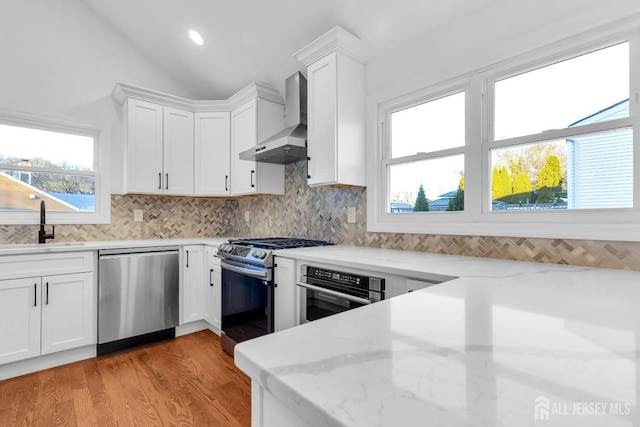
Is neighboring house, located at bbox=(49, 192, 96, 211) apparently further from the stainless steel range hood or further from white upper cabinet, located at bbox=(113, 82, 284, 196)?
the stainless steel range hood

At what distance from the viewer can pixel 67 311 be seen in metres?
2.56

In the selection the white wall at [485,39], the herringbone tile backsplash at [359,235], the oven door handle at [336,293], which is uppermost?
the white wall at [485,39]

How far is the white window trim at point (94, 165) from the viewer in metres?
2.88

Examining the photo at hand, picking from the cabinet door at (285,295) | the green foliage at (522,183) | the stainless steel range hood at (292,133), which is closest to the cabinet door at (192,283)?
the stainless steel range hood at (292,133)

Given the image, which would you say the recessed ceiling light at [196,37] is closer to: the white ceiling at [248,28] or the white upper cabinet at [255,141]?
the white ceiling at [248,28]

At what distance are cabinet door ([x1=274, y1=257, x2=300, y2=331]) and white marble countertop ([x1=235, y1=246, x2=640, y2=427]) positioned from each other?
1300 millimetres

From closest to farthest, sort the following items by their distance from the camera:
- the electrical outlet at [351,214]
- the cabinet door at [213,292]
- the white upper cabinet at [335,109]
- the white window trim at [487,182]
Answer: the white window trim at [487,182] → the white upper cabinet at [335,109] → the electrical outlet at [351,214] → the cabinet door at [213,292]

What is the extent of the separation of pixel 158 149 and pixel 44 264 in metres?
1.46

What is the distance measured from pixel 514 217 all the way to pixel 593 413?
1642 millimetres

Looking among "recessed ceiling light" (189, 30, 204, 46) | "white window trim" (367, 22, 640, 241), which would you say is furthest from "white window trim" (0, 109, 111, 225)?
"white window trim" (367, 22, 640, 241)

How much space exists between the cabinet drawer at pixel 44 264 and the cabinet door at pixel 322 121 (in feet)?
6.57

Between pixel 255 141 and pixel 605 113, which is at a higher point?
pixel 255 141

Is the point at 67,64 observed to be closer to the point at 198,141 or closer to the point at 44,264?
the point at 198,141

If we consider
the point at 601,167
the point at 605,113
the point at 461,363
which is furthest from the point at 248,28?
Result: the point at 461,363
